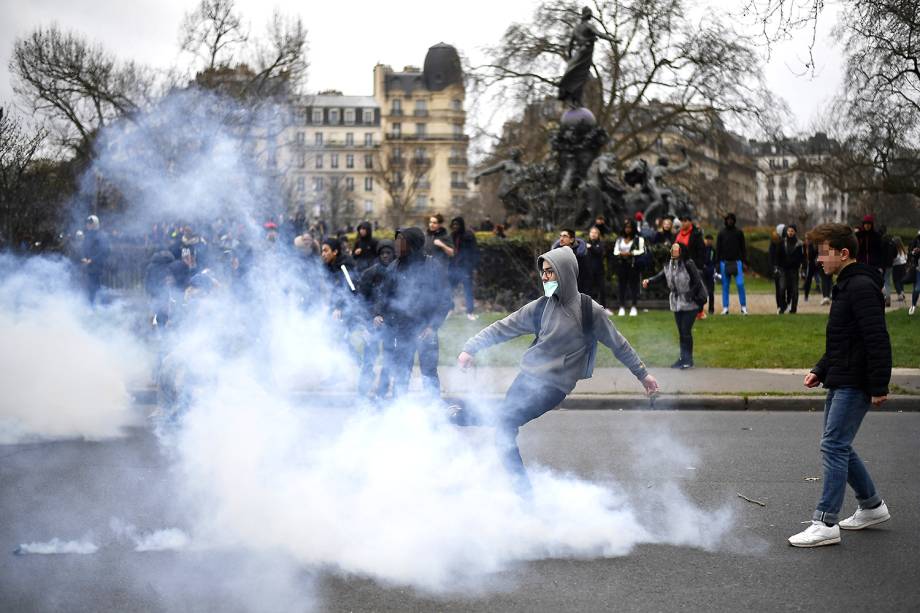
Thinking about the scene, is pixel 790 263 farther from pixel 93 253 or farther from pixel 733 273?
pixel 93 253

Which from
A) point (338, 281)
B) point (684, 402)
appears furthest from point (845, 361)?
point (338, 281)

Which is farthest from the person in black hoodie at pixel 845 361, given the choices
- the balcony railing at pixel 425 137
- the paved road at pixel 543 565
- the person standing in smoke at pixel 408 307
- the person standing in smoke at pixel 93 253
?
the balcony railing at pixel 425 137

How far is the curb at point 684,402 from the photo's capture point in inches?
369

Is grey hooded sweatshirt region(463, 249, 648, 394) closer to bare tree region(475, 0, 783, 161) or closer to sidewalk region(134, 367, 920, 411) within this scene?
sidewalk region(134, 367, 920, 411)

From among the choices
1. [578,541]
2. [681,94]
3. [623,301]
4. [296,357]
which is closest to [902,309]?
[623,301]

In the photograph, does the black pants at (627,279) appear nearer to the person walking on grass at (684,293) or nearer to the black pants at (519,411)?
the person walking on grass at (684,293)

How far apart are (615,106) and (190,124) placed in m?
23.9

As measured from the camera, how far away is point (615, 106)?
3584cm

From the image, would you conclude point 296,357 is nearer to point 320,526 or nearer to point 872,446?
point 320,526

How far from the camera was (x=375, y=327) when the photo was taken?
8.38m

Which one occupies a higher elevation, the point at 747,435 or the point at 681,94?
the point at 681,94

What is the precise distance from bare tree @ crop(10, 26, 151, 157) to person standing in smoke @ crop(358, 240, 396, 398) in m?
6.09

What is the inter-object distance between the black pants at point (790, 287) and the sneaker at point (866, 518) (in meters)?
11.6

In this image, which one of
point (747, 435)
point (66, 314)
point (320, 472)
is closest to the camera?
point (320, 472)
